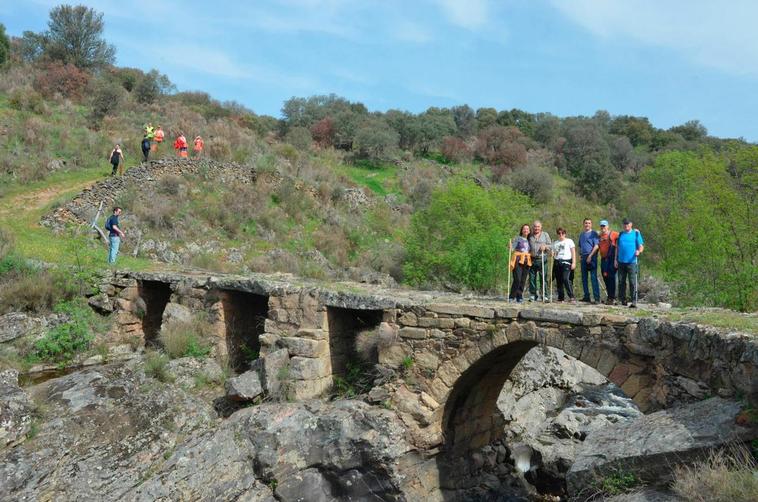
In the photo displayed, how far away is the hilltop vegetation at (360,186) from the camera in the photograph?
16.5 metres

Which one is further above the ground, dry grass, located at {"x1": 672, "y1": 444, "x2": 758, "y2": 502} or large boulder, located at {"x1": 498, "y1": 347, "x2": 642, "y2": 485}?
dry grass, located at {"x1": 672, "y1": 444, "x2": 758, "y2": 502}

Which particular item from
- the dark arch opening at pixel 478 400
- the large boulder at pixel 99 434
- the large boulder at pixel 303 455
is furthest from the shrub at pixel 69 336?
the dark arch opening at pixel 478 400

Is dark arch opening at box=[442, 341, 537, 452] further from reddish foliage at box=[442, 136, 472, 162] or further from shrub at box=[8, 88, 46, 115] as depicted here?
reddish foliage at box=[442, 136, 472, 162]

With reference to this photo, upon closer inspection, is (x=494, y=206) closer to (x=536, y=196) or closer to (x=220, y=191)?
(x=220, y=191)

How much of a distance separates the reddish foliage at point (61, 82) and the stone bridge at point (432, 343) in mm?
22299

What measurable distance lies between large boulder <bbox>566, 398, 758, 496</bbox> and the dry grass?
0.54 feet

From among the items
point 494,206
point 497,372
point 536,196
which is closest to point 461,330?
point 497,372

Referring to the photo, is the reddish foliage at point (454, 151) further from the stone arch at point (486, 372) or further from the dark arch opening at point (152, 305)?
the stone arch at point (486, 372)

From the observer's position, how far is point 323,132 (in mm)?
42719

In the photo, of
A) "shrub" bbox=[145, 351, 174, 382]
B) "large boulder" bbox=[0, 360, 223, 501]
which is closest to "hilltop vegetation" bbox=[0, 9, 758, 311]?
"shrub" bbox=[145, 351, 174, 382]

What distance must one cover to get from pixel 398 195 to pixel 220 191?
40.2 feet

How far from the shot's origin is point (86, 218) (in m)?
18.6

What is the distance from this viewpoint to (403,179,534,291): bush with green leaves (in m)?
16.9

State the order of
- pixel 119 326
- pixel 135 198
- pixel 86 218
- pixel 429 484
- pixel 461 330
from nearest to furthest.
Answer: pixel 461 330 → pixel 429 484 → pixel 119 326 → pixel 86 218 → pixel 135 198
